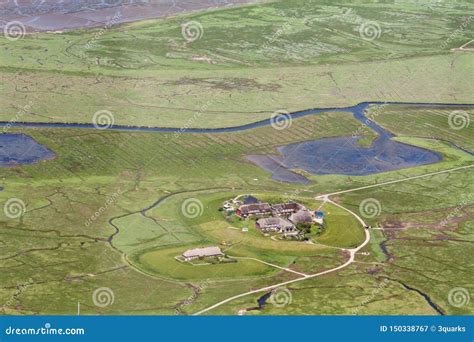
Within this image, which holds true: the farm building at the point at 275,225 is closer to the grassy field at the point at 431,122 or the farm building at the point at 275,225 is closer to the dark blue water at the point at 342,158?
the dark blue water at the point at 342,158

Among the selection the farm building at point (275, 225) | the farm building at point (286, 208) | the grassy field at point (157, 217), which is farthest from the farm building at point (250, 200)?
the farm building at point (275, 225)

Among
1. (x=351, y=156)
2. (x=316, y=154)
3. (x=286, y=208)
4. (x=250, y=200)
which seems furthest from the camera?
(x=316, y=154)

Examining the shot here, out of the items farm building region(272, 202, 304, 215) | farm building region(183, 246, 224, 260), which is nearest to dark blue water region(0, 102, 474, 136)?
farm building region(272, 202, 304, 215)

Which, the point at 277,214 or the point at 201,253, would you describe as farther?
the point at 277,214

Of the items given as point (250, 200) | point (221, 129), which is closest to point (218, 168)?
point (250, 200)

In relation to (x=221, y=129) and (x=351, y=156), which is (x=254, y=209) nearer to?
(x=351, y=156)

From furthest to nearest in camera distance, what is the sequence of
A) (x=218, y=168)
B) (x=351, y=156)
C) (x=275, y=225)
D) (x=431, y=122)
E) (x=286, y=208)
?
(x=431, y=122) → (x=351, y=156) → (x=218, y=168) → (x=286, y=208) → (x=275, y=225)

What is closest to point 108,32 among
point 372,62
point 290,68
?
point 290,68
